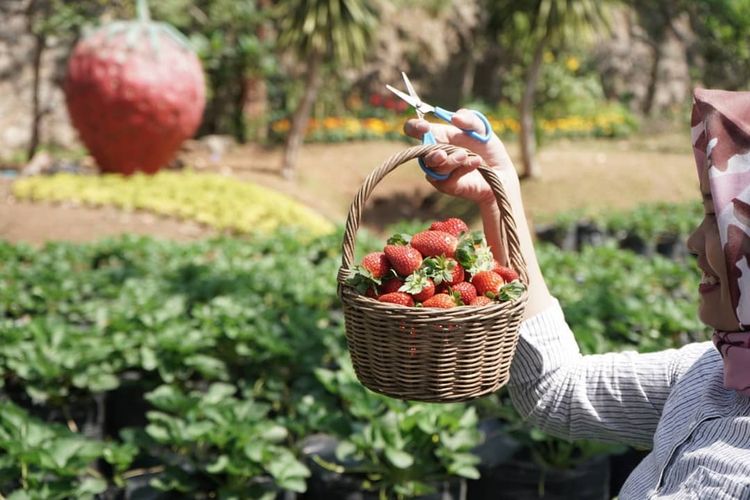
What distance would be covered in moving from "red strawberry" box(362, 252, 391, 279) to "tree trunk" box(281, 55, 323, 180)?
11.5 metres

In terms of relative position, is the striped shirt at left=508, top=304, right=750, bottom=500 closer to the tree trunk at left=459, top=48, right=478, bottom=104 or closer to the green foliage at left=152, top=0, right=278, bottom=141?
the green foliage at left=152, top=0, right=278, bottom=141

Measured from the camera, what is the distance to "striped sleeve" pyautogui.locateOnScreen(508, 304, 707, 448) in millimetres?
1706

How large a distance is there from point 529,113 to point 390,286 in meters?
11.8

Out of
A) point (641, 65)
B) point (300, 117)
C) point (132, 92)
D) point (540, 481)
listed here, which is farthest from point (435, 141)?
point (641, 65)

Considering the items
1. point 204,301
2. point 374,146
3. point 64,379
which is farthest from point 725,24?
point 64,379

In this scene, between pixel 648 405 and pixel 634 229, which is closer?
pixel 648 405

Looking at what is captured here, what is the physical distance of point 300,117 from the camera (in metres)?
13.1

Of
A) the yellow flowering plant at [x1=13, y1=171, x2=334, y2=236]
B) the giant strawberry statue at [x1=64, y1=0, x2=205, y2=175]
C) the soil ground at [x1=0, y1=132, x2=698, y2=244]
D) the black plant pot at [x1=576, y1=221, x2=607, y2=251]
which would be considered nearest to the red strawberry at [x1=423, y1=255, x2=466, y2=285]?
the yellow flowering plant at [x1=13, y1=171, x2=334, y2=236]

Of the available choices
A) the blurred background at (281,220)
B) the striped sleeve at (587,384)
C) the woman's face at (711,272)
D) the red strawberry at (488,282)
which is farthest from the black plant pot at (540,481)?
the woman's face at (711,272)

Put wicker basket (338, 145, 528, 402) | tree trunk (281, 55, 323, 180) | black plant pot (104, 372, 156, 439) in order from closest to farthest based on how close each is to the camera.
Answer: wicker basket (338, 145, 528, 402)
black plant pot (104, 372, 156, 439)
tree trunk (281, 55, 323, 180)

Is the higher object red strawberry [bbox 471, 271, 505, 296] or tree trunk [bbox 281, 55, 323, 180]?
red strawberry [bbox 471, 271, 505, 296]

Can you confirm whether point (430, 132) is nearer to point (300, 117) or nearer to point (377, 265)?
point (377, 265)

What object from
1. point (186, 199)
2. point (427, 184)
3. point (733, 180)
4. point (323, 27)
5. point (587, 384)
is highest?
point (733, 180)

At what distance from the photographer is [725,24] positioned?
20062mm
